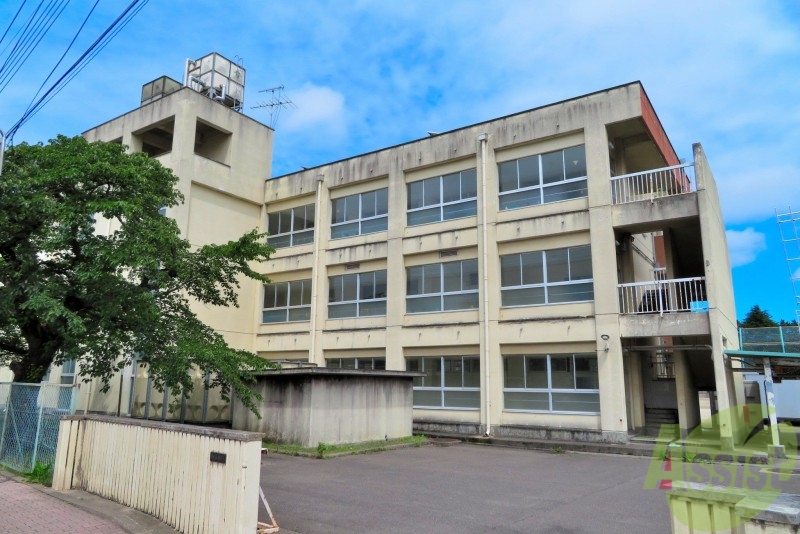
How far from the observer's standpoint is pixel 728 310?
1867cm

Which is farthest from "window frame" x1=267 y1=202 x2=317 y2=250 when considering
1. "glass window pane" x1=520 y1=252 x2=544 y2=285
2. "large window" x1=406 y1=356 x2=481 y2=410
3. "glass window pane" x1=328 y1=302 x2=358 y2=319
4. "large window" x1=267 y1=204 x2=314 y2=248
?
"glass window pane" x1=520 y1=252 x2=544 y2=285

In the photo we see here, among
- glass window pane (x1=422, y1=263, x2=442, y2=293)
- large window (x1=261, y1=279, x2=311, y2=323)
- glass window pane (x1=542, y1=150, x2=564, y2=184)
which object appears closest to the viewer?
glass window pane (x1=542, y1=150, x2=564, y2=184)

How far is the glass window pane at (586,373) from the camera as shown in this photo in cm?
1659

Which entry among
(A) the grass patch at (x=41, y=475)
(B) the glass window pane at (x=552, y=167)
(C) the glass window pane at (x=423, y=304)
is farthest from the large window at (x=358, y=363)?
(A) the grass patch at (x=41, y=475)

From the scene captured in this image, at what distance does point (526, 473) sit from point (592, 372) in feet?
20.0

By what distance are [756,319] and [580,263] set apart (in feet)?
186

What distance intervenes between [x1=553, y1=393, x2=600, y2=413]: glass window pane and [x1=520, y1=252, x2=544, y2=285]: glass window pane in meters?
3.73

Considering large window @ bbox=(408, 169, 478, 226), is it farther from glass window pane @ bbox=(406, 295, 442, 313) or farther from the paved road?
the paved road

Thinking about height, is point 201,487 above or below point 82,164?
below

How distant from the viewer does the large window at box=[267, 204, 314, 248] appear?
24297mm

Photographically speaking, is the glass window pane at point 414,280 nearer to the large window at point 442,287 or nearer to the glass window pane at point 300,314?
the large window at point 442,287

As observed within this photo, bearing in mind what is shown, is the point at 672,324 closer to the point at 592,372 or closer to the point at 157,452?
the point at 592,372

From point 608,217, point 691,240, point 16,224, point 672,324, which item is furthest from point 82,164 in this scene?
point 691,240

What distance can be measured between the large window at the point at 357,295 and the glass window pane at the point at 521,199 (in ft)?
18.3
